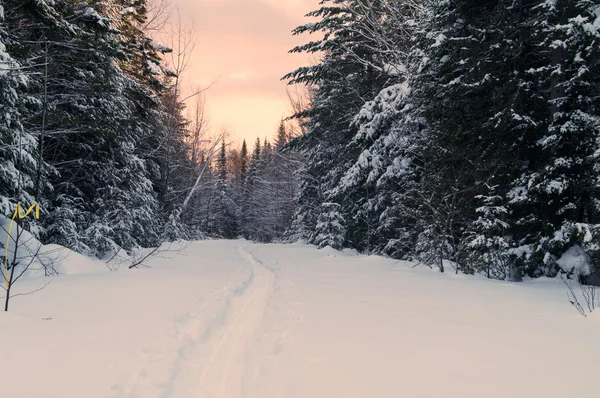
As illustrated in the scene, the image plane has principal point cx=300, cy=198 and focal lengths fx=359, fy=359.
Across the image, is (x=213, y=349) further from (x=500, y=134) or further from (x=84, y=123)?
(x=84, y=123)

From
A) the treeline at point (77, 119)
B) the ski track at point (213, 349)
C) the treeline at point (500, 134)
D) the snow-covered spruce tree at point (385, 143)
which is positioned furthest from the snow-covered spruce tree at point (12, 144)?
the snow-covered spruce tree at point (385, 143)

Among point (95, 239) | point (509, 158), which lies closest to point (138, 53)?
point (95, 239)

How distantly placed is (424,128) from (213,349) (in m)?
11.3

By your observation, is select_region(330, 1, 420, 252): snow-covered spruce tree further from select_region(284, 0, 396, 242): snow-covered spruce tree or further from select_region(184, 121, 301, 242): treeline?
A: select_region(184, 121, 301, 242): treeline

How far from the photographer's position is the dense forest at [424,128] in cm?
757

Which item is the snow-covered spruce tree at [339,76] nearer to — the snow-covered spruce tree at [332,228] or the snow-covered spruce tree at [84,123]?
the snow-covered spruce tree at [332,228]

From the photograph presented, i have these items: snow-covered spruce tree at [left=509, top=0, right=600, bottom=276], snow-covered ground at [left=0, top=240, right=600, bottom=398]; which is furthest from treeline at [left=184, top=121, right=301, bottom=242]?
snow-covered ground at [left=0, top=240, right=600, bottom=398]

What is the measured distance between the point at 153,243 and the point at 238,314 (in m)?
13.0

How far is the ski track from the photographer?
3.00 meters

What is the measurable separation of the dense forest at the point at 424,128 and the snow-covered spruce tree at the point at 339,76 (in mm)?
198

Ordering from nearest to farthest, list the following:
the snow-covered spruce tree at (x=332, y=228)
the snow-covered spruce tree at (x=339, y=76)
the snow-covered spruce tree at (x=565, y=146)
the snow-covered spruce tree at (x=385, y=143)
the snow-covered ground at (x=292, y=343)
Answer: the snow-covered ground at (x=292, y=343) → the snow-covered spruce tree at (x=565, y=146) → the snow-covered spruce tree at (x=385, y=143) → the snow-covered spruce tree at (x=339, y=76) → the snow-covered spruce tree at (x=332, y=228)

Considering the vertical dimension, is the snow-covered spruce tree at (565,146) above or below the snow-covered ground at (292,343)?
above

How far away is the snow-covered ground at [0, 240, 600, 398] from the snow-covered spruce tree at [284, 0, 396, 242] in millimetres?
9965

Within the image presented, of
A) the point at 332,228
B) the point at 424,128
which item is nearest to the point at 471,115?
the point at 424,128
